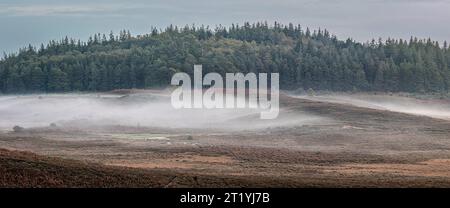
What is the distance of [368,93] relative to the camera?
133 m

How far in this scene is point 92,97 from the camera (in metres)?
108

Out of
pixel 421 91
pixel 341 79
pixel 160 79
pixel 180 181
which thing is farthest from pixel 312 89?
pixel 180 181

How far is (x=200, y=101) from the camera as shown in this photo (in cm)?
9750

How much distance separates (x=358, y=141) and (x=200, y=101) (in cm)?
4092

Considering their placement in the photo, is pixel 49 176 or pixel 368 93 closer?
pixel 49 176

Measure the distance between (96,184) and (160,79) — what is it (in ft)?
355

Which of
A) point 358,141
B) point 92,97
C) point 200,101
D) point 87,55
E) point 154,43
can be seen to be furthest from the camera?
point 154,43

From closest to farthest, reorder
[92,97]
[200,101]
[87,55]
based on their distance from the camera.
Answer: [200,101]
[92,97]
[87,55]

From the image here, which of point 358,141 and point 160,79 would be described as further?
point 160,79
